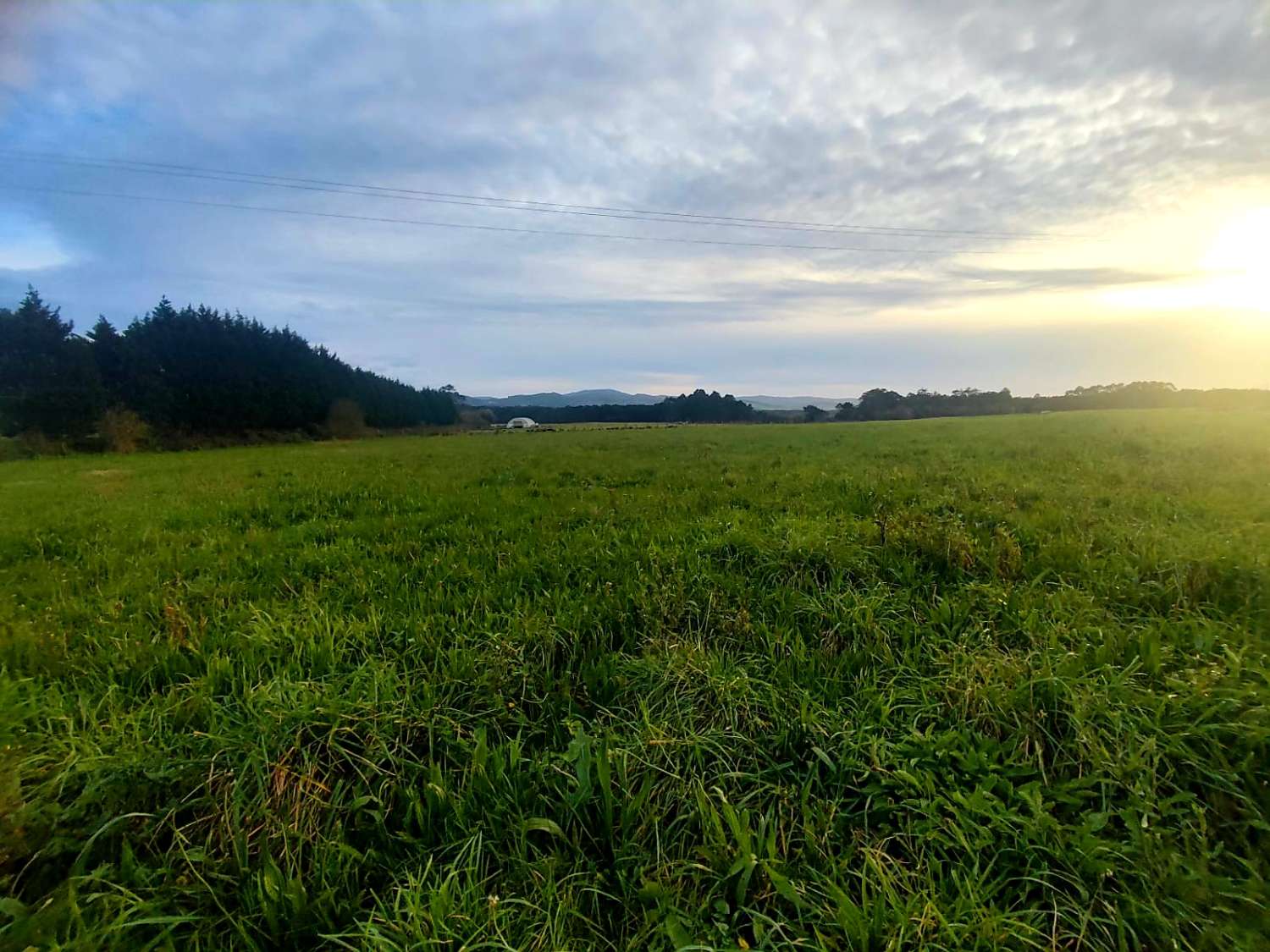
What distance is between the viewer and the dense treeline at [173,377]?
30438 mm

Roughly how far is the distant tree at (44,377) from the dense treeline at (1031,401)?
6354 centimetres

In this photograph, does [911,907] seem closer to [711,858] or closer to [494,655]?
[711,858]

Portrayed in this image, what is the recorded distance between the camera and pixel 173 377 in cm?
3897

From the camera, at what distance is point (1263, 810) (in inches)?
87.1

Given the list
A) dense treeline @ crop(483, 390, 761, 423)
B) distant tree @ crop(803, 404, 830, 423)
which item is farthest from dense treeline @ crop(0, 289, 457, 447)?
distant tree @ crop(803, 404, 830, 423)

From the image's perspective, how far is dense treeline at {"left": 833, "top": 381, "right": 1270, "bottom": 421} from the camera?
38844 millimetres

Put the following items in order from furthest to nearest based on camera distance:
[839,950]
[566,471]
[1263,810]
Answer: [566,471]
[1263,810]
[839,950]

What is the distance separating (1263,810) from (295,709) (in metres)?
4.44

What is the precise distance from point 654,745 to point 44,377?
45.2 m

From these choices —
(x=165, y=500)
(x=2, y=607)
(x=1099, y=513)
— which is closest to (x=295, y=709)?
(x=2, y=607)

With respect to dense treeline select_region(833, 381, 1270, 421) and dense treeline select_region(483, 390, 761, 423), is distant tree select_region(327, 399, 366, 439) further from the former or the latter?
dense treeline select_region(833, 381, 1270, 421)

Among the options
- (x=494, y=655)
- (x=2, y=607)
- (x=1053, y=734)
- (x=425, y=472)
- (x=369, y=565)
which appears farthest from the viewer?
(x=425, y=472)

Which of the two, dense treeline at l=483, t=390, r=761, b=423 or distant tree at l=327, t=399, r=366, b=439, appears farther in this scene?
dense treeline at l=483, t=390, r=761, b=423

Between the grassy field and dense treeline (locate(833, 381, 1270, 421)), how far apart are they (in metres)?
45.1
